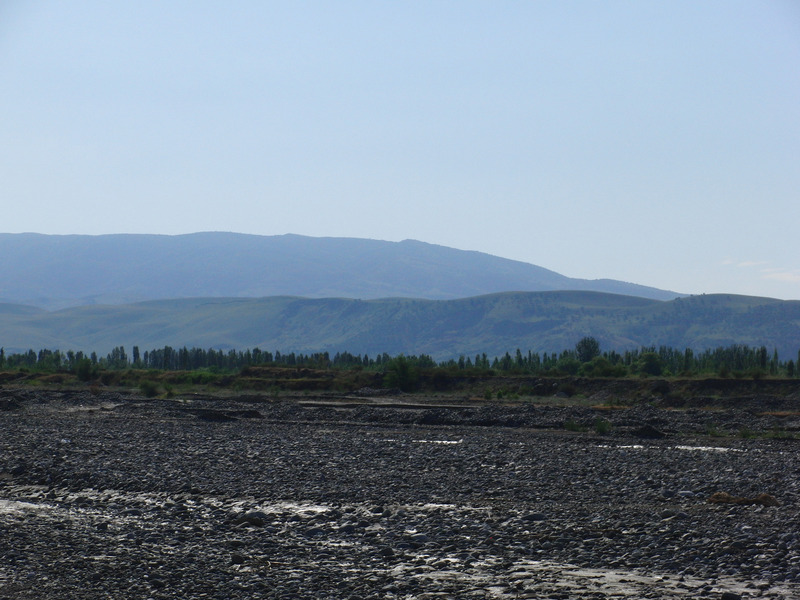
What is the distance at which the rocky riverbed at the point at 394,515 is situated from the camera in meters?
12.8

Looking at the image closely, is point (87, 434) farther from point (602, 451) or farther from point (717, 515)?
point (717, 515)

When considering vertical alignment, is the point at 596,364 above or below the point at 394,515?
above

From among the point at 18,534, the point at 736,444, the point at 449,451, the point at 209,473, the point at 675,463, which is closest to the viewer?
the point at 18,534

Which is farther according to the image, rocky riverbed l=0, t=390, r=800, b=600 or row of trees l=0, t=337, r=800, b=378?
row of trees l=0, t=337, r=800, b=378

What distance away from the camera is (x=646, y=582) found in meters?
12.3

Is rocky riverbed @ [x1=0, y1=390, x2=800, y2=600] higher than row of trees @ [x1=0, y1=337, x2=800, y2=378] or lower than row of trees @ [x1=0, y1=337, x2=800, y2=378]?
lower

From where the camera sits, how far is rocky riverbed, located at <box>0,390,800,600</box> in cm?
1283

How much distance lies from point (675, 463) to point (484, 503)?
8.54 m

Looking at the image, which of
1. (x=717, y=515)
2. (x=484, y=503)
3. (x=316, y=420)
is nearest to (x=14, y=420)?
(x=316, y=420)

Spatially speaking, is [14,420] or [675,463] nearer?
[675,463]

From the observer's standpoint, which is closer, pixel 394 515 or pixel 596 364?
pixel 394 515

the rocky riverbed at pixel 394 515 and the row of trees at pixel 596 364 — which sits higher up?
the row of trees at pixel 596 364

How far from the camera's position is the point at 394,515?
17172 mm

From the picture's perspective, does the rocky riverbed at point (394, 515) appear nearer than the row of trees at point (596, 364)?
Yes
